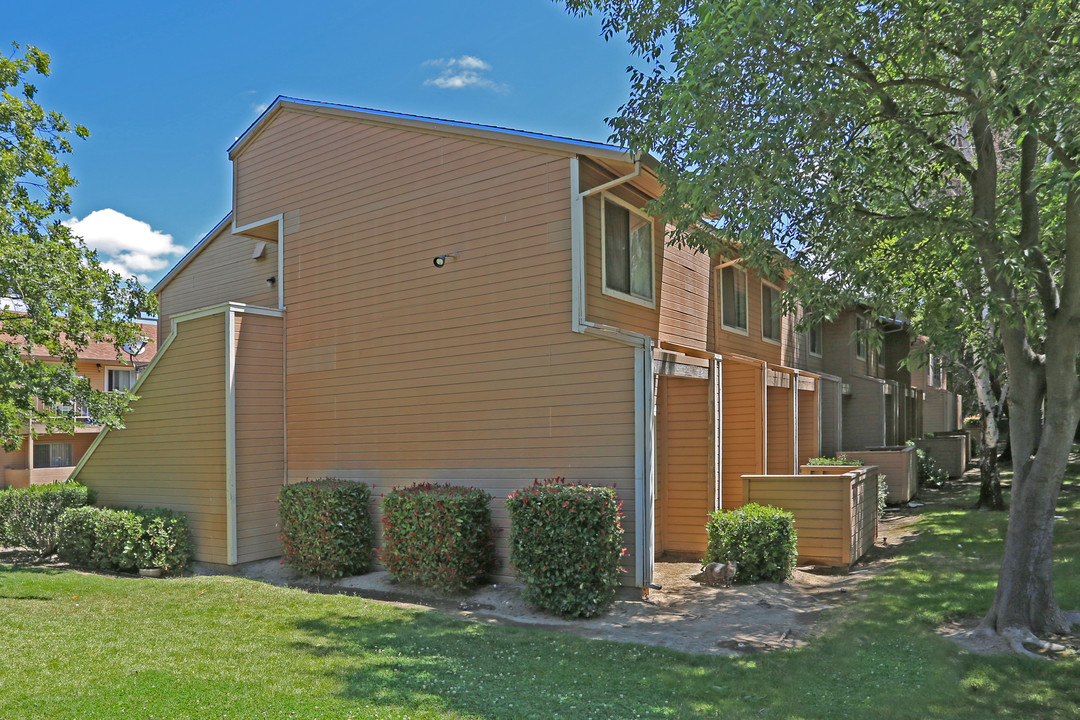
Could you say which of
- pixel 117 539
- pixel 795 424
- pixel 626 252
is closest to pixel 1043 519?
pixel 626 252

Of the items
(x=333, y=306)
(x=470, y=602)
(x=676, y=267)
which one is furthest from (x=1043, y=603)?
(x=333, y=306)

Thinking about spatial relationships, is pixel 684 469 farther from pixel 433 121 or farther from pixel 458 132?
pixel 433 121

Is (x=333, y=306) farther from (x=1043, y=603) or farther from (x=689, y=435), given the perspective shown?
(x=1043, y=603)

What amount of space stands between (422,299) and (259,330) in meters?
3.21

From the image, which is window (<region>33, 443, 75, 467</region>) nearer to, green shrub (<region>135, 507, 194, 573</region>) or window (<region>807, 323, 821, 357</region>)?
green shrub (<region>135, 507, 194, 573</region>)

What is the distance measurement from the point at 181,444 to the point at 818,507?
10303mm

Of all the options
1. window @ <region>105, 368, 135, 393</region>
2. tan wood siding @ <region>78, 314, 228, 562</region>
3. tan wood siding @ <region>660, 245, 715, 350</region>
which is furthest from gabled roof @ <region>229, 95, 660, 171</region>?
window @ <region>105, 368, 135, 393</region>

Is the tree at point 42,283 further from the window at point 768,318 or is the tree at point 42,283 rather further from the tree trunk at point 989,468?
the tree trunk at point 989,468

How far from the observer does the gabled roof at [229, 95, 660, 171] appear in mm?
9383

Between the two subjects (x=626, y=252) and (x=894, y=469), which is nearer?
(x=626, y=252)

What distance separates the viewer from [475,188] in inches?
416

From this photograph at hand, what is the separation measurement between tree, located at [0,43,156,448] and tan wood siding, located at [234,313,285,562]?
1.97m

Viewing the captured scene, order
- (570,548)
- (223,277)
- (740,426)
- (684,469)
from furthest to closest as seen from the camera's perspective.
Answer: (223,277)
(740,426)
(684,469)
(570,548)

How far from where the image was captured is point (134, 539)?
1108cm
